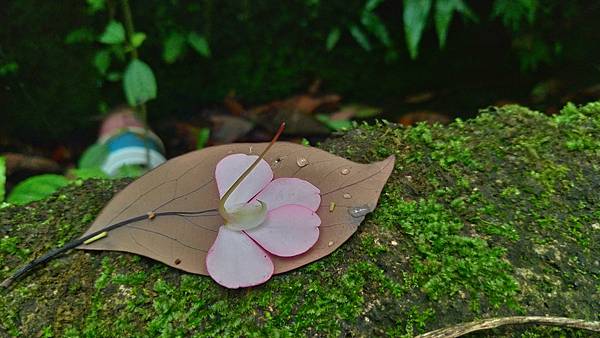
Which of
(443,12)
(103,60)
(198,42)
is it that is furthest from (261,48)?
(443,12)

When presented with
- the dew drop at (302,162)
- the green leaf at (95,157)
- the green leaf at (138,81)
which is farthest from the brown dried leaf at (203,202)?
the green leaf at (95,157)

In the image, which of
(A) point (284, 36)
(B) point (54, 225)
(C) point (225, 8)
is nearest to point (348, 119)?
(A) point (284, 36)

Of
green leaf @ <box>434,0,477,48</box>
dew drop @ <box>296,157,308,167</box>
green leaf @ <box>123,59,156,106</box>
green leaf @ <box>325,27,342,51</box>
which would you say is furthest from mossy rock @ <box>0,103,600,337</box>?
green leaf @ <box>325,27,342,51</box>

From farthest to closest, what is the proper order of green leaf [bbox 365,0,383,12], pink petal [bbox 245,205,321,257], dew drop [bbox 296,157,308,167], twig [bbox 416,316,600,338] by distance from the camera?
green leaf [bbox 365,0,383,12] → dew drop [bbox 296,157,308,167] → pink petal [bbox 245,205,321,257] → twig [bbox 416,316,600,338]

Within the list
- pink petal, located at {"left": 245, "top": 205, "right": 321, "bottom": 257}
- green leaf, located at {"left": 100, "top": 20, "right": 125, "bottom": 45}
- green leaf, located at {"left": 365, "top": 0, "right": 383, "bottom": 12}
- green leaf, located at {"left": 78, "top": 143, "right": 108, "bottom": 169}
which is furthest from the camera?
green leaf, located at {"left": 365, "top": 0, "right": 383, "bottom": 12}

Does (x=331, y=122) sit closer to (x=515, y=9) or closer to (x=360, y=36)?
(x=360, y=36)

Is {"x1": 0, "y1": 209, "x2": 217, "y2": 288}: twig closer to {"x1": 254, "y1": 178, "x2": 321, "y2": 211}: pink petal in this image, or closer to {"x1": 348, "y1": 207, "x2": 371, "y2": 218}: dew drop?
{"x1": 254, "y1": 178, "x2": 321, "y2": 211}: pink petal
